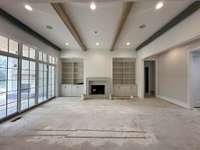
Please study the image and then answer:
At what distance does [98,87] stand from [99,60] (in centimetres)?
185

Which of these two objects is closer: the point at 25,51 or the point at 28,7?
the point at 28,7

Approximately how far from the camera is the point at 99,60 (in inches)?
375

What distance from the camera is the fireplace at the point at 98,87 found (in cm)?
926

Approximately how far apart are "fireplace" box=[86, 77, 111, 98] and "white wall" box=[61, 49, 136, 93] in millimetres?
387

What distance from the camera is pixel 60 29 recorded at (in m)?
5.41

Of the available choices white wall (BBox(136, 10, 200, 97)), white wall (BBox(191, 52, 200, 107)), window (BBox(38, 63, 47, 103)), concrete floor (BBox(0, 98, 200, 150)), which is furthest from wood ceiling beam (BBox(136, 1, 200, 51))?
window (BBox(38, 63, 47, 103))

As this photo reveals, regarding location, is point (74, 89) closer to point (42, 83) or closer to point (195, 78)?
point (42, 83)

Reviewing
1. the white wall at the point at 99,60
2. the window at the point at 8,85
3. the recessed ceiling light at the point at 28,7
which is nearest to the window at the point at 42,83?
the window at the point at 8,85

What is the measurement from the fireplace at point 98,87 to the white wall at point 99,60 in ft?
1.27

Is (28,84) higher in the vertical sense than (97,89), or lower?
higher

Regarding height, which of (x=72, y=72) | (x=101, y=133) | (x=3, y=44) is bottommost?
(x=101, y=133)

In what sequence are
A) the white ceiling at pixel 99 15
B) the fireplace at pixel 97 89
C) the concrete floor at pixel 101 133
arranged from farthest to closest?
the fireplace at pixel 97 89 < the white ceiling at pixel 99 15 < the concrete floor at pixel 101 133

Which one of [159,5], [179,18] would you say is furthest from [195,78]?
[159,5]

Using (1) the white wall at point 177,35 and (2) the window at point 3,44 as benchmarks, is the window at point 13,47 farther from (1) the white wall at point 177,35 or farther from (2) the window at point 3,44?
(1) the white wall at point 177,35
